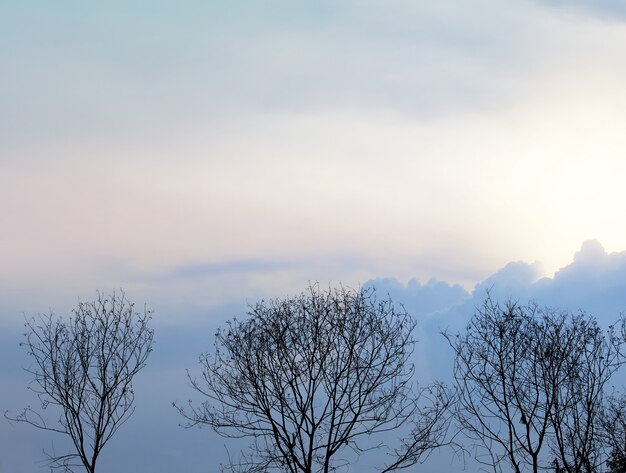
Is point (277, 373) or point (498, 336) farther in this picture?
point (498, 336)

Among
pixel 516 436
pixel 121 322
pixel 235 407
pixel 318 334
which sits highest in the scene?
pixel 121 322

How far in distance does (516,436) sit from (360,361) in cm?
505

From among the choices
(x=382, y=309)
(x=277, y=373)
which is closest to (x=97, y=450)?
(x=277, y=373)

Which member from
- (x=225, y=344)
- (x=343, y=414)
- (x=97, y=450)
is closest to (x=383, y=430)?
(x=343, y=414)

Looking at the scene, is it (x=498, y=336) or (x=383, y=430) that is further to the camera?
(x=498, y=336)

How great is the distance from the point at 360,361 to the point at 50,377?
9.09 metres

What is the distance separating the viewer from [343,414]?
22.2 metres

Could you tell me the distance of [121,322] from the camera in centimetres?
2355

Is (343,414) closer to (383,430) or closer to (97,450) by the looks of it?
(383,430)

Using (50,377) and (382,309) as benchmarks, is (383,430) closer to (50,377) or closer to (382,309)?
(382,309)

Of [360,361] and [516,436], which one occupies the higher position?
[360,361]

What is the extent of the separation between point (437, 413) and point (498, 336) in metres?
3.33

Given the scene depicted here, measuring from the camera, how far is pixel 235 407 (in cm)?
2267

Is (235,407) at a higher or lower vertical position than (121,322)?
lower
